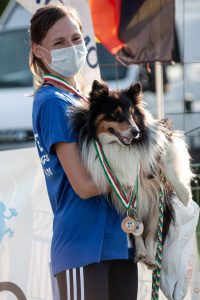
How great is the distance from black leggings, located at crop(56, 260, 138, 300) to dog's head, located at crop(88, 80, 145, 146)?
0.44 m

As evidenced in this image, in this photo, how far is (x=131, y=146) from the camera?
232 centimetres

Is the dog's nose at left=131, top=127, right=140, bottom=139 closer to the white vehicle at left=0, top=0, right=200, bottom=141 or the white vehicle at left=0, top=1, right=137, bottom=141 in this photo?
the white vehicle at left=0, top=0, right=200, bottom=141

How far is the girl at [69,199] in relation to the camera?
2.21 metres

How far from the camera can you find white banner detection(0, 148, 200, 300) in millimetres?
3549

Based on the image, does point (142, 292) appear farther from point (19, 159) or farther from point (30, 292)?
point (19, 159)

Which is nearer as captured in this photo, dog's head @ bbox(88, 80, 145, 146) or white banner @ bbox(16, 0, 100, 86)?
dog's head @ bbox(88, 80, 145, 146)

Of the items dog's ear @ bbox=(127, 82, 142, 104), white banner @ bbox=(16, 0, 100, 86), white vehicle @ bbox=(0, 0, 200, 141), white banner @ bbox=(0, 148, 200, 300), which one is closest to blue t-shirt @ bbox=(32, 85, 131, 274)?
dog's ear @ bbox=(127, 82, 142, 104)

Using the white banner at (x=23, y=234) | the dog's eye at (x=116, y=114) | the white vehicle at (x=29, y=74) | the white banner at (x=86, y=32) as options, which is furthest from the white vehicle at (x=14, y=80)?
the dog's eye at (x=116, y=114)

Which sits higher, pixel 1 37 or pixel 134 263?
pixel 1 37

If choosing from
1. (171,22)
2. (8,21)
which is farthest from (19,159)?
(8,21)

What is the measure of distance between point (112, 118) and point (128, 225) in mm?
380

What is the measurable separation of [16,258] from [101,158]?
1474 millimetres

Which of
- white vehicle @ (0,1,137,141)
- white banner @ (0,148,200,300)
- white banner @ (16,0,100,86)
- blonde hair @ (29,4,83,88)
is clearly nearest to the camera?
blonde hair @ (29,4,83,88)

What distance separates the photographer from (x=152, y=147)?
2326mm
